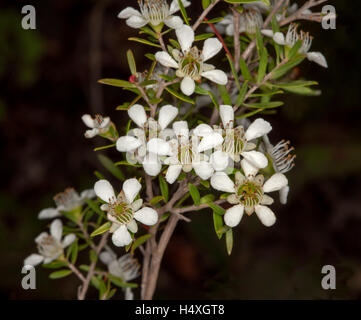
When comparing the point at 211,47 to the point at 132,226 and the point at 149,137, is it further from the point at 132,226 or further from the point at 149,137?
the point at 132,226

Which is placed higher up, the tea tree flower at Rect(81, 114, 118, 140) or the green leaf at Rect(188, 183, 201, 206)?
the tea tree flower at Rect(81, 114, 118, 140)

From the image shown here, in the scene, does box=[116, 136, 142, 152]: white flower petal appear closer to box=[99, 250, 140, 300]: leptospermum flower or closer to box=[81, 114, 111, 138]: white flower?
box=[81, 114, 111, 138]: white flower

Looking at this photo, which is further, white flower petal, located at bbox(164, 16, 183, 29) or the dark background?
the dark background

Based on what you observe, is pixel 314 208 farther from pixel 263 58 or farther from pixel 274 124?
pixel 263 58

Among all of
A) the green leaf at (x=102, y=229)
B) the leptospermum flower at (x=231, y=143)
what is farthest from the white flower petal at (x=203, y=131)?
the green leaf at (x=102, y=229)

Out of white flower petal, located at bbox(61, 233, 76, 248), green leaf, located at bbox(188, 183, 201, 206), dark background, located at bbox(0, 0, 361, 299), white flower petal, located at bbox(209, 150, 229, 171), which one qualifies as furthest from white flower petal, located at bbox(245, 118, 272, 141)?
dark background, located at bbox(0, 0, 361, 299)

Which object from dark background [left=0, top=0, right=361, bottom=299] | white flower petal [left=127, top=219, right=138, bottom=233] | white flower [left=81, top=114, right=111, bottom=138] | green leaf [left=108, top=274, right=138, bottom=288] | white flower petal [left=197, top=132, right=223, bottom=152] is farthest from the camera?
dark background [left=0, top=0, right=361, bottom=299]

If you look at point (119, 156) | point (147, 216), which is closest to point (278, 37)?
point (147, 216)

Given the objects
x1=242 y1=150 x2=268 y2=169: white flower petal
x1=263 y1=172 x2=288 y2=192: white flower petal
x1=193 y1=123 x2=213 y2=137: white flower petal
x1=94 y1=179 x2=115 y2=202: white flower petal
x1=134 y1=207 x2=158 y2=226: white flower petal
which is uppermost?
x1=193 y1=123 x2=213 y2=137: white flower petal

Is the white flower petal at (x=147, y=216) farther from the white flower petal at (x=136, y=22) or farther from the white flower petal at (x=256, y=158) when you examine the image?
the white flower petal at (x=136, y=22)
